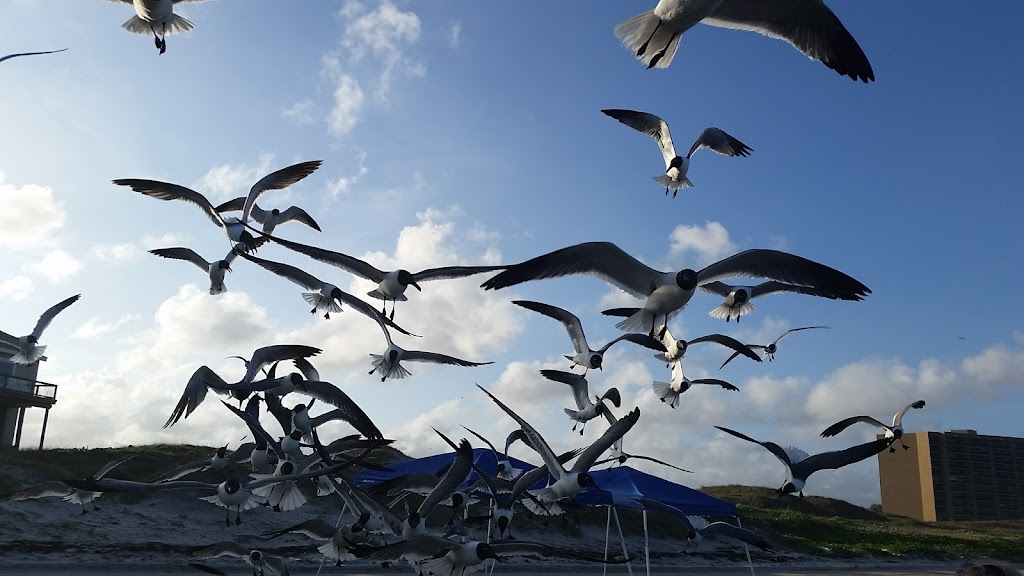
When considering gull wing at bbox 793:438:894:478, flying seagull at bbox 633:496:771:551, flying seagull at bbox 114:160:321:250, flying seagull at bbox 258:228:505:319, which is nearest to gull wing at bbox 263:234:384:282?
flying seagull at bbox 258:228:505:319

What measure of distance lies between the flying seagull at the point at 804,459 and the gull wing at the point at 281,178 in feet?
35.3

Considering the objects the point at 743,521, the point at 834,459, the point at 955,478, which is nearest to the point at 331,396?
Answer: the point at 834,459

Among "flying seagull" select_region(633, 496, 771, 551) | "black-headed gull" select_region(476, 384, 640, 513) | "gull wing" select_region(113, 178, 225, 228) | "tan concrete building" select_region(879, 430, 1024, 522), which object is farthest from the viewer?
"tan concrete building" select_region(879, 430, 1024, 522)

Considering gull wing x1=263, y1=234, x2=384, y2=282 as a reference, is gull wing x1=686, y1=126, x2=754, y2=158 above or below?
above

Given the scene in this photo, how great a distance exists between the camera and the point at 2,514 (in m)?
18.8

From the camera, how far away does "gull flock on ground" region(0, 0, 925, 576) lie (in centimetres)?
913

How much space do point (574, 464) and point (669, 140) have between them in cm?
843

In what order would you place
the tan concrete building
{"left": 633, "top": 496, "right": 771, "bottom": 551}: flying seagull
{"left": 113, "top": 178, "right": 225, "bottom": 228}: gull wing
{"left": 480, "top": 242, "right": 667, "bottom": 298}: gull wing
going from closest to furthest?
{"left": 480, "top": 242, "right": 667, "bottom": 298}: gull wing → {"left": 633, "top": 496, "right": 771, "bottom": 551}: flying seagull → {"left": 113, "top": 178, "right": 225, "bottom": 228}: gull wing → the tan concrete building

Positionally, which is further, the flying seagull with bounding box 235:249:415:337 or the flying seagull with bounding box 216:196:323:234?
the flying seagull with bounding box 216:196:323:234

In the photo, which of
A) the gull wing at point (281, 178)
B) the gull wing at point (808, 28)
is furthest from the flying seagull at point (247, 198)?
the gull wing at point (808, 28)

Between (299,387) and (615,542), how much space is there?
14.0 m

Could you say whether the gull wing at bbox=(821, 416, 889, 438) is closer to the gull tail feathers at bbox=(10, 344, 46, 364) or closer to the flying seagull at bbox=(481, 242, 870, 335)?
the flying seagull at bbox=(481, 242, 870, 335)

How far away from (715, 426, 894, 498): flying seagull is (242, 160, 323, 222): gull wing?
10.8 m

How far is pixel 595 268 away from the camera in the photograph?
10719 millimetres
